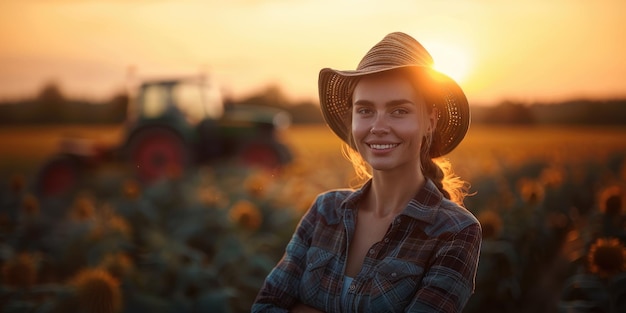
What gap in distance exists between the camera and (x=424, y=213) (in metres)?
2.09

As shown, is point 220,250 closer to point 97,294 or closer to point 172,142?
point 97,294

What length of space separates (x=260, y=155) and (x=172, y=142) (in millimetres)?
1405

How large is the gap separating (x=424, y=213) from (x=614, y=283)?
209 cm

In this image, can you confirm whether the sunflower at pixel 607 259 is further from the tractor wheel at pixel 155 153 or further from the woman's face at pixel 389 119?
the tractor wheel at pixel 155 153

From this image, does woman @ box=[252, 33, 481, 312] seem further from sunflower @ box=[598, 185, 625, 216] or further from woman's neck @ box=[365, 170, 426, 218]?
sunflower @ box=[598, 185, 625, 216]

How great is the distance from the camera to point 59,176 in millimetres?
8492

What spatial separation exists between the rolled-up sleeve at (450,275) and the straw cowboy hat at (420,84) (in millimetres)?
425

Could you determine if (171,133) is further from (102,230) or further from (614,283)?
(614,283)

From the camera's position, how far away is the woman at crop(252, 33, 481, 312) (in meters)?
Answer: 2.02

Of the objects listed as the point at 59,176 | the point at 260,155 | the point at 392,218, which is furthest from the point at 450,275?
the point at 59,176

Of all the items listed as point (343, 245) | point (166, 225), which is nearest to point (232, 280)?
point (166, 225)

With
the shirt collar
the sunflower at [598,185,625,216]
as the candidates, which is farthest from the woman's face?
the sunflower at [598,185,625,216]

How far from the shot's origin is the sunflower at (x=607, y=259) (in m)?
3.47

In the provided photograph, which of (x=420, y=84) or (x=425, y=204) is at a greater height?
(x=420, y=84)
